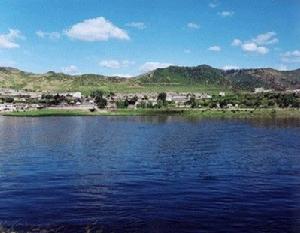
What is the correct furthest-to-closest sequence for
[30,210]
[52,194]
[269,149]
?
[269,149] → [52,194] → [30,210]

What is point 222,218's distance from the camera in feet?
129

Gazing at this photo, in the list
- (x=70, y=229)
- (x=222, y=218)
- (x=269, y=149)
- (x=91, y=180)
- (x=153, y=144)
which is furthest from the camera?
(x=153, y=144)

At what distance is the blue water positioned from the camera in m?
38.3

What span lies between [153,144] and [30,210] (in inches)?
2401

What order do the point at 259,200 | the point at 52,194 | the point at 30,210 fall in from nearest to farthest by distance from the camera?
the point at 30,210
the point at 259,200
the point at 52,194

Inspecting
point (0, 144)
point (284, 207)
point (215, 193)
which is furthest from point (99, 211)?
point (0, 144)

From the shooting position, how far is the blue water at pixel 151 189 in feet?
126

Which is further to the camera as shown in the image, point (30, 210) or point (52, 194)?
point (52, 194)

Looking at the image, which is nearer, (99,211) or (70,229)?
(70,229)

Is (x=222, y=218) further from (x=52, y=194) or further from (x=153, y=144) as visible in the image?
(x=153, y=144)

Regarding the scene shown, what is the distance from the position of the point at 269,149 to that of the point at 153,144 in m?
23.7

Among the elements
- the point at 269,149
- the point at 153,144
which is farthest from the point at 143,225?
the point at 153,144

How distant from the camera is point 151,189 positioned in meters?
51.2

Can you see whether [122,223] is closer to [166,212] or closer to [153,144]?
[166,212]
